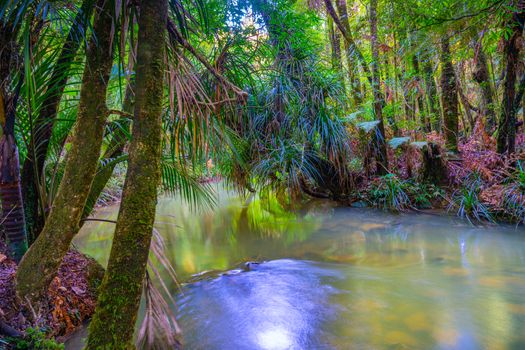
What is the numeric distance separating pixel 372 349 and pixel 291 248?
219 cm

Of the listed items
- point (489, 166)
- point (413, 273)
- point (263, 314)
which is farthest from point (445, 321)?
point (489, 166)

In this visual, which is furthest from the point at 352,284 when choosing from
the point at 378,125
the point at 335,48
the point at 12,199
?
the point at 335,48

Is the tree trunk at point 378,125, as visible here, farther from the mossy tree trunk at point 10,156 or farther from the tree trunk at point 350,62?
the mossy tree trunk at point 10,156

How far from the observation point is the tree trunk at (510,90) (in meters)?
4.09

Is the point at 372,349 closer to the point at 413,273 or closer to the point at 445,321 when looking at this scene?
the point at 445,321

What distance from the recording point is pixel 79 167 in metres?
1.61

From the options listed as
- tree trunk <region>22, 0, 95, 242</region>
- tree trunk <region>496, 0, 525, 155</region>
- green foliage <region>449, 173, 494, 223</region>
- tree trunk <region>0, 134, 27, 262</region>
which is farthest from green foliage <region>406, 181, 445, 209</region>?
tree trunk <region>0, 134, 27, 262</region>

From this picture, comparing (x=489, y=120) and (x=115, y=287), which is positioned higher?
(x=489, y=120)

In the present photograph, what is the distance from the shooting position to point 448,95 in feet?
19.8

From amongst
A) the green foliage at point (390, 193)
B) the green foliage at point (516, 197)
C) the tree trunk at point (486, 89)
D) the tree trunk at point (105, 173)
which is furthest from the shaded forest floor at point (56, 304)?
the tree trunk at point (486, 89)

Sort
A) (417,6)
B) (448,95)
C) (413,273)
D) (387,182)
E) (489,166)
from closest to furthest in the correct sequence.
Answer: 1. (413,273)
2. (417,6)
3. (489,166)
4. (387,182)
5. (448,95)

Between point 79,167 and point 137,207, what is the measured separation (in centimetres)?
74

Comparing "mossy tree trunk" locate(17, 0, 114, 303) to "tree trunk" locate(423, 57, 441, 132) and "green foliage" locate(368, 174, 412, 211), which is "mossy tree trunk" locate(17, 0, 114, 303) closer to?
"green foliage" locate(368, 174, 412, 211)

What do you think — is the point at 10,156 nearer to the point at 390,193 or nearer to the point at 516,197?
the point at 390,193
